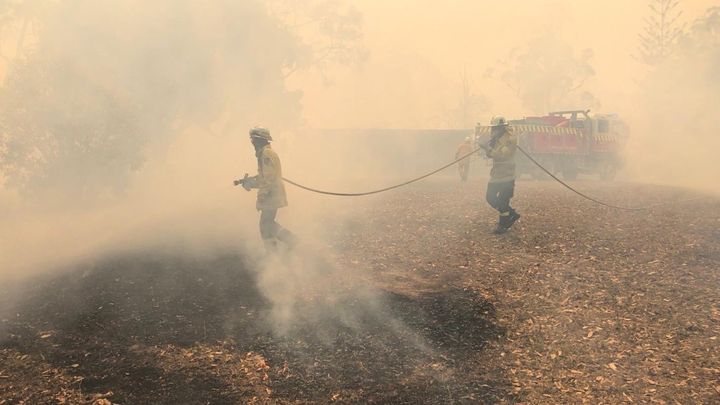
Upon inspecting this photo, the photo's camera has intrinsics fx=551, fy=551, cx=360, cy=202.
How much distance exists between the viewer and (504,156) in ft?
34.2

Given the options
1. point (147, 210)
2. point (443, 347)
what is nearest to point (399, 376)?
point (443, 347)

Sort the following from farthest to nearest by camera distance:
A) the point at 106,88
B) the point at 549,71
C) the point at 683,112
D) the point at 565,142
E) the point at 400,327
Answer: the point at 549,71, the point at 683,112, the point at 565,142, the point at 106,88, the point at 400,327

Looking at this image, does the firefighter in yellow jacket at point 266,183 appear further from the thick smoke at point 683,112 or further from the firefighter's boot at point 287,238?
the thick smoke at point 683,112

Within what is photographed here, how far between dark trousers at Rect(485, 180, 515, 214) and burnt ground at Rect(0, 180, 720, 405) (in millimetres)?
638

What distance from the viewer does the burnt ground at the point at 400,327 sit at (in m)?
5.21

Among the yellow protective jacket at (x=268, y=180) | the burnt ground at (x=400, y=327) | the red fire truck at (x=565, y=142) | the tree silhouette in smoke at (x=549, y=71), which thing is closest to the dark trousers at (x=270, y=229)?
the yellow protective jacket at (x=268, y=180)

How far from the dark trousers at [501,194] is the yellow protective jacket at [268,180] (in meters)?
4.14

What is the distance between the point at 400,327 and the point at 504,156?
5.05 metres

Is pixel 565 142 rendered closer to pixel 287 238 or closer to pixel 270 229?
pixel 287 238

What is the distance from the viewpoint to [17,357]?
603 cm

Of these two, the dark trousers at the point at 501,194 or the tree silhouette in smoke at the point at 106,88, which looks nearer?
the dark trousers at the point at 501,194

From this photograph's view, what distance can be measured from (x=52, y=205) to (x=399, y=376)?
52.4 ft

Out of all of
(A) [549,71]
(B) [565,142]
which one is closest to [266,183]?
(B) [565,142]

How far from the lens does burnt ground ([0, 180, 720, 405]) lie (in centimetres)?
521
